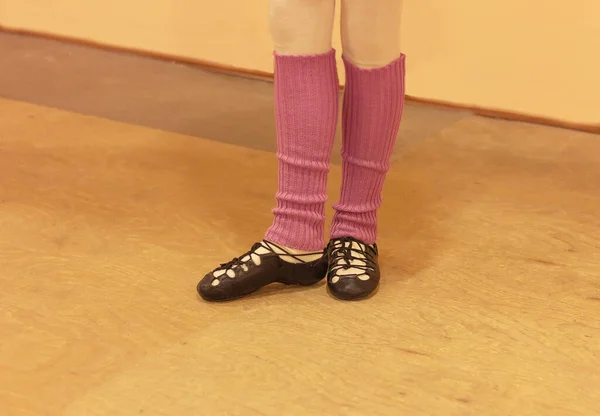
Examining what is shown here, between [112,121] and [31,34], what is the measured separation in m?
1.02

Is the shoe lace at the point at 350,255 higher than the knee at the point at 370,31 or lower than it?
lower

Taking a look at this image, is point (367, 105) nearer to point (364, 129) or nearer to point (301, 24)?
point (364, 129)

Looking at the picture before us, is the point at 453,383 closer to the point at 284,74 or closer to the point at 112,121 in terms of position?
the point at 284,74

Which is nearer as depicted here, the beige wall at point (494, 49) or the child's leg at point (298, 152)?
the child's leg at point (298, 152)

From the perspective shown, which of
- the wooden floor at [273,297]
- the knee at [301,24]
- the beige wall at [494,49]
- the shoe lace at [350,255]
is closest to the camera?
the wooden floor at [273,297]

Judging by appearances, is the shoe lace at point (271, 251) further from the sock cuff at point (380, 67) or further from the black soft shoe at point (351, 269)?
the sock cuff at point (380, 67)

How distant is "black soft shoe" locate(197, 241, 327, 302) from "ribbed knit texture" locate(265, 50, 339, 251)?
0.02m

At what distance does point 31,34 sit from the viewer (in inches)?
101

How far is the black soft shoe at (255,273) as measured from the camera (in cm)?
101

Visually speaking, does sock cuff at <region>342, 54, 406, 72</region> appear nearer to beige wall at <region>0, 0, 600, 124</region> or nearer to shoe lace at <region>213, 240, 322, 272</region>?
shoe lace at <region>213, 240, 322, 272</region>

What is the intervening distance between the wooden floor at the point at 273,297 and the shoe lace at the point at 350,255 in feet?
0.16

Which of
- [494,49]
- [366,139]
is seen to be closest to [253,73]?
[494,49]

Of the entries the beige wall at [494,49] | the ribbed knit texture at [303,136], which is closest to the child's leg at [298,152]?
the ribbed knit texture at [303,136]

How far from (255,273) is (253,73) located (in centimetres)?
128
